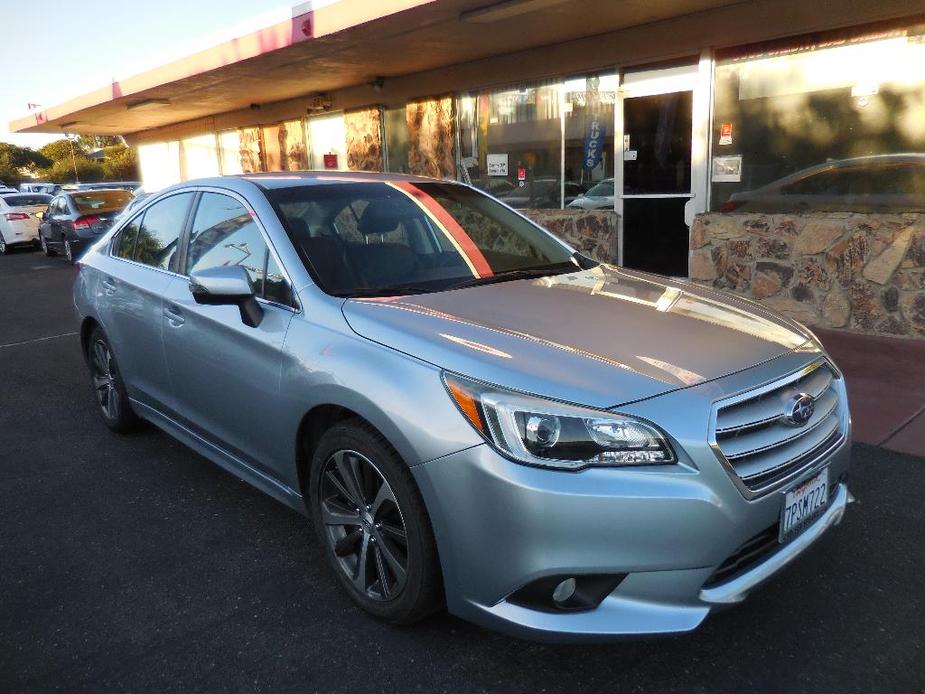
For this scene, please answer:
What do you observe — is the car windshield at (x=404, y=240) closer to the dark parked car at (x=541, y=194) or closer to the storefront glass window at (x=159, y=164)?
the dark parked car at (x=541, y=194)

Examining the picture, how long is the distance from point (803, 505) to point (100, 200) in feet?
53.5

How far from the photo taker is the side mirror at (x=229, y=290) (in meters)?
3.05

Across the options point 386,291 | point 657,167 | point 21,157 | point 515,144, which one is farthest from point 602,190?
point 21,157

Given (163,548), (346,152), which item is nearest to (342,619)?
(163,548)

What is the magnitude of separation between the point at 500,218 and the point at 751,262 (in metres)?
4.61

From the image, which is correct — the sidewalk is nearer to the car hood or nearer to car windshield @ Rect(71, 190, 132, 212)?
the car hood

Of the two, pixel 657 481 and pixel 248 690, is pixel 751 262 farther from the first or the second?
pixel 248 690

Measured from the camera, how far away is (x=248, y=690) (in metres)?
2.51

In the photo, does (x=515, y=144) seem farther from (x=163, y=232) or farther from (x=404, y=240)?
(x=404, y=240)

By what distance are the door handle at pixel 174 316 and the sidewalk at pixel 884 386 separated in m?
3.85

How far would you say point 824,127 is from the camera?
7363mm

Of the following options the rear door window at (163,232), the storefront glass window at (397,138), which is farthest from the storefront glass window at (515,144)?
the rear door window at (163,232)

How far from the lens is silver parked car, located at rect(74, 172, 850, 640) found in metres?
2.22

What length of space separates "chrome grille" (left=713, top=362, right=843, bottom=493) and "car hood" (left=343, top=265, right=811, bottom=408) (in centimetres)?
13
